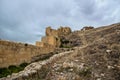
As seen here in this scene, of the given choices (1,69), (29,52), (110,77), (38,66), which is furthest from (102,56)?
(29,52)

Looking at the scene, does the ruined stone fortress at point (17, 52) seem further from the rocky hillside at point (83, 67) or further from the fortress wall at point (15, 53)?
the rocky hillside at point (83, 67)

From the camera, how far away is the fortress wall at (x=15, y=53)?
16.5 m

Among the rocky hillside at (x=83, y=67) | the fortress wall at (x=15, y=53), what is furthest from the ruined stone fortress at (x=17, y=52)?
the rocky hillside at (x=83, y=67)

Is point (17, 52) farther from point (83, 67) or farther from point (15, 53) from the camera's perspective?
point (83, 67)

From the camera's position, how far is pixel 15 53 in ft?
58.2

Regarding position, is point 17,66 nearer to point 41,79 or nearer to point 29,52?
point 29,52

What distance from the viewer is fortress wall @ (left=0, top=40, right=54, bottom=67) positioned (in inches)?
651

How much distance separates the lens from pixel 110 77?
9977 mm

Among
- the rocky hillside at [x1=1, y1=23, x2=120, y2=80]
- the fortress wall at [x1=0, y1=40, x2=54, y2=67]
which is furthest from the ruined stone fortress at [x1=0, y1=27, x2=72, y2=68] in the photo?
the rocky hillside at [x1=1, y1=23, x2=120, y2=80]

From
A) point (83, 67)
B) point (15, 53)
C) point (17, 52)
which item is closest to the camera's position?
point (83, 67)

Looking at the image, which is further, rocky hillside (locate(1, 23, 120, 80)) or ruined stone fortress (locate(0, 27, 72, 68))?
ruined stone fortress (locate(0, 27, 72, 68))

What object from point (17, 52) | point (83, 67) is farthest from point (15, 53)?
point (83, 67)

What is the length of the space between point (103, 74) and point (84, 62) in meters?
1.37

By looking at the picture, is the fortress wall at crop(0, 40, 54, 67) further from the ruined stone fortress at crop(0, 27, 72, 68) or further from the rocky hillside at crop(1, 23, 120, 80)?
the rocky hillside at crop(1, 23, 120, 80)
